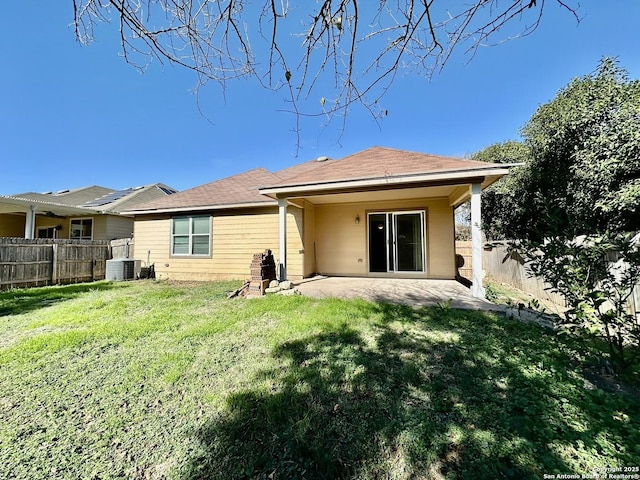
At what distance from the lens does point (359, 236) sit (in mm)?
8672

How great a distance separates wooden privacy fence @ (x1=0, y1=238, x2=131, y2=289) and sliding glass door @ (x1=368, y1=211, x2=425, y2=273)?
1031 centimetres

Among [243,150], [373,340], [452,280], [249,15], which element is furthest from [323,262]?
[249,15]

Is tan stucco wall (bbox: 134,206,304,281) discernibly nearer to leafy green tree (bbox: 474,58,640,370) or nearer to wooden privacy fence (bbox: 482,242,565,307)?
wooden privacy fence (bbox: 482,242,565,307)

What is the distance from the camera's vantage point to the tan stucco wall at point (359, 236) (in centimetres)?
798

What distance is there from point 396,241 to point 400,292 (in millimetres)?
2788

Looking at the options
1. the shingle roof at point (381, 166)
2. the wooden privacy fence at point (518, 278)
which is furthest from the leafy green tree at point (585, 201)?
the shingle roof at point (381, 166)

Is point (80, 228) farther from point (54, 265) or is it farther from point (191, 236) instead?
point (191, 236)

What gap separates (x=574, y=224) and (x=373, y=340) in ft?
8.10

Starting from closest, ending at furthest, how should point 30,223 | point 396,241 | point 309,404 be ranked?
point 309,404
point 396,241
point 30,223

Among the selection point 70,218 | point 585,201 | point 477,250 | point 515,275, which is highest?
point 70,218

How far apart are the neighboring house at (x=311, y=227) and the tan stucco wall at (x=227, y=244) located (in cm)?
3

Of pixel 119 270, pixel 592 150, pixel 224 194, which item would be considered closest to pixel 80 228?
pixel 119 270

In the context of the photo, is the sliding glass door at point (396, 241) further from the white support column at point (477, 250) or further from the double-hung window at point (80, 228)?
the double-hung window at point (80, 228)

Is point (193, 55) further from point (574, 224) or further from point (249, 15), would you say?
point (574, 224)
